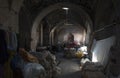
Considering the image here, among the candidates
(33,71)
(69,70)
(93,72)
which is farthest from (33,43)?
(33,71)

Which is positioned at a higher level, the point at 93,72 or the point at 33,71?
the point at 33,71

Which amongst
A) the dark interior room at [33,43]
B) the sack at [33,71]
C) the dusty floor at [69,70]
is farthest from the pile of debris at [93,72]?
the sack at [33,71]

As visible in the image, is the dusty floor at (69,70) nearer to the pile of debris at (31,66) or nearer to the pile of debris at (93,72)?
the pile of debris at (31,66)

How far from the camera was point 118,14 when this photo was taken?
498 cm

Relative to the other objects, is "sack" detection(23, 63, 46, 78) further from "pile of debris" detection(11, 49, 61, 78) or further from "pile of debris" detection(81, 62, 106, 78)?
"pile of debris" detection(81, 62, 106, 78)

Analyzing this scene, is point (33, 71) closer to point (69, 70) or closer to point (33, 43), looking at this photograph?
point (69, 70)

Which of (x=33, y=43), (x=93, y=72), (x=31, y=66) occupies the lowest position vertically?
(x=93, y=72)

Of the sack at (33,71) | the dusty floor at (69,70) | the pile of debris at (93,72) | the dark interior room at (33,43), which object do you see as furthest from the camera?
the dusty floor at (69,70)

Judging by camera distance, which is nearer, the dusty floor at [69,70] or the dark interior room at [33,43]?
the dark interior room at [33,43]

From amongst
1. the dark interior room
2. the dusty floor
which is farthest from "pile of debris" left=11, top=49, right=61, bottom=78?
the dusty floor

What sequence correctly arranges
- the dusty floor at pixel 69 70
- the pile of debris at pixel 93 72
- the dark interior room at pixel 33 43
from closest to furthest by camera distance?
1. the dark interior room at pixel 33 43
2. the pile of debris at pixel 93 72
3. the dusty floor at pixel 69 70

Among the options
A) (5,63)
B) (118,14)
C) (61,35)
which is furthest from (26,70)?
(61,35)

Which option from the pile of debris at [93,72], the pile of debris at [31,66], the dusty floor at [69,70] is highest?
the pile of debris at [31,66]

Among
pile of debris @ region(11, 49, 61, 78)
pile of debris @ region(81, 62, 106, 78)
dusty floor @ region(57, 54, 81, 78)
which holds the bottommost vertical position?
dusty floor @ region(57, 54, 81, 78)
